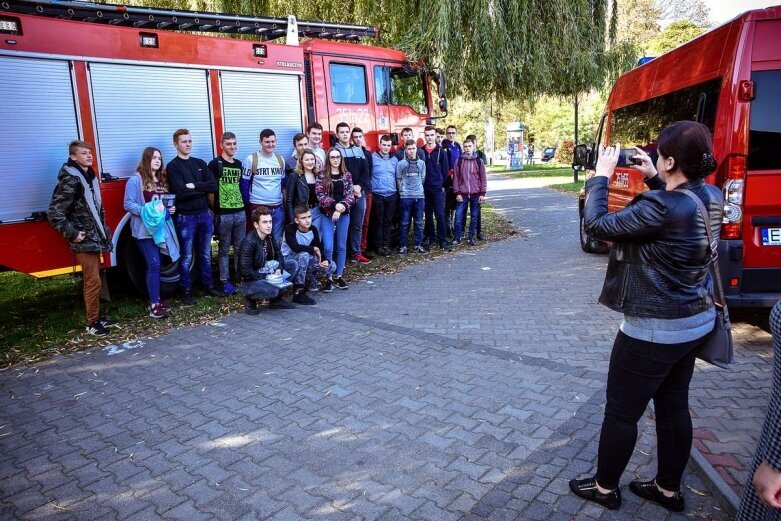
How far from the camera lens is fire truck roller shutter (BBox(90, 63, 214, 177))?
6.49 m

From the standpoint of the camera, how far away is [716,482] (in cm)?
292

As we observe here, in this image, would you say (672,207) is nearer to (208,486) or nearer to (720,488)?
(720,488)

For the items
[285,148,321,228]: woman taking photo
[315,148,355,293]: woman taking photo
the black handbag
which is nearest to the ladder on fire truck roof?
[285,148,321,228]: woman taking photo

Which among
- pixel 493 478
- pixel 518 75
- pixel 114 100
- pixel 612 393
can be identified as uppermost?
pixel 518 75

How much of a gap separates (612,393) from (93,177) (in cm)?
553

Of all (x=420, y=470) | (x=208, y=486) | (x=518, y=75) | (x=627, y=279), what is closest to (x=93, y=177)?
(x=208, y=486)

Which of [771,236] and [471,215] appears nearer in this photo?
[771,236]

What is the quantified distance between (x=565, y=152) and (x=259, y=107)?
34.7 metres

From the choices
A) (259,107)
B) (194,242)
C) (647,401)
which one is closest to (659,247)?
(647,401)

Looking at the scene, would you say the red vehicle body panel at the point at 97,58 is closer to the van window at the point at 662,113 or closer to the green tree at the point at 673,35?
the van window at the point at 662,113

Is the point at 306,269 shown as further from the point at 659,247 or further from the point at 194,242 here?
the point at 659,247

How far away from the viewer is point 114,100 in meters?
6.56

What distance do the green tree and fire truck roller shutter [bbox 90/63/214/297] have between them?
27.3 m

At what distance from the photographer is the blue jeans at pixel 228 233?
7.25 meters
